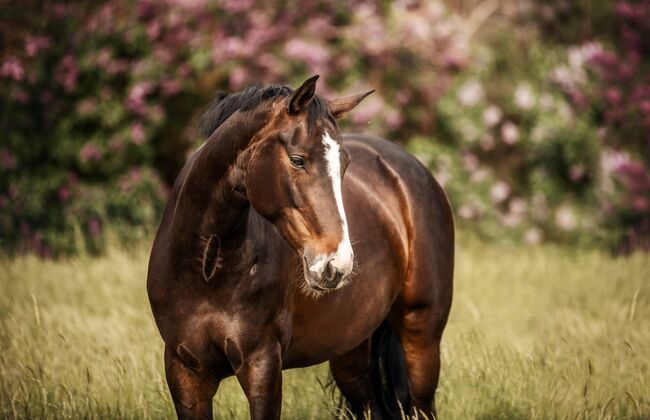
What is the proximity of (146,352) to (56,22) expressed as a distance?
226 inches

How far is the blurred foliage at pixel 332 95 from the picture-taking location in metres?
9.35

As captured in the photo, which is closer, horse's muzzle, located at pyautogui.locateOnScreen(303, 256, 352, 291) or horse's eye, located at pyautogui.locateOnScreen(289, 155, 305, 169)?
horse's muzzle, located at pyautogui.locateOnScreen(303, 256, 352, 291)

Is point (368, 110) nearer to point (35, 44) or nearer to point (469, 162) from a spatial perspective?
point (469, 162)

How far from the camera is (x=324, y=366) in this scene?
203 inches

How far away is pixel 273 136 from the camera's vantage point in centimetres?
299

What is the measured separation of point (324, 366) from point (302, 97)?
2566mm

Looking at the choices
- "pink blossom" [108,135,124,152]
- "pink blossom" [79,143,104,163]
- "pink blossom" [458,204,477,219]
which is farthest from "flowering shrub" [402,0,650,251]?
"pink blossom" [79,143,104,163]

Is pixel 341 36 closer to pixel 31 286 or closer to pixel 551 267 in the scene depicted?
pixel 551 267

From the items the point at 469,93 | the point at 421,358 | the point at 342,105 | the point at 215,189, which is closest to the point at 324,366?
the point at 421,358

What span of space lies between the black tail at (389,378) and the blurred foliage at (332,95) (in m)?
4.75

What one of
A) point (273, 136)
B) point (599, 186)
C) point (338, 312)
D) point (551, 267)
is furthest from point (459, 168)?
point (273, 136)

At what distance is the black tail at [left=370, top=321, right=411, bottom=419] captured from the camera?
14.5 ft

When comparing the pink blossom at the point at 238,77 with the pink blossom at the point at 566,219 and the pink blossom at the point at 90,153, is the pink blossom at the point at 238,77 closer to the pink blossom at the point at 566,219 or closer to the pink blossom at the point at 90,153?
the pink blossom at the point at 90,153

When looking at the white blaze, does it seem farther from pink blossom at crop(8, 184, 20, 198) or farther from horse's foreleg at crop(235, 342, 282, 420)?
pink blossom at crop(8, 184, 20, 198)
